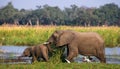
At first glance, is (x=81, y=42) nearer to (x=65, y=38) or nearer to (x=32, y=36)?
(x=65, y=38)

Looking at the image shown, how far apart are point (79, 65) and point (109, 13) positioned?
48054mm

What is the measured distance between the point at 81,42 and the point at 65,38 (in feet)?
1.72

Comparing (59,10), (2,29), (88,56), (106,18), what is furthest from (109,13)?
(88,56)

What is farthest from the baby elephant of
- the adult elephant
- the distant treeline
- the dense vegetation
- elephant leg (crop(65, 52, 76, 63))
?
the distant treeline

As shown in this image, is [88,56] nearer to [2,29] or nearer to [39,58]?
[39,58]

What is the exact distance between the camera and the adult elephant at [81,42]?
463 inches

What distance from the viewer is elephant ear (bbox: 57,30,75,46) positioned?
11633mm

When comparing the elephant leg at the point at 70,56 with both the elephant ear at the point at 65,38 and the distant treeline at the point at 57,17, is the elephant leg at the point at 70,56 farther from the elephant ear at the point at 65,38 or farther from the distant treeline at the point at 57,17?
the distant treeline at the point at 57,17

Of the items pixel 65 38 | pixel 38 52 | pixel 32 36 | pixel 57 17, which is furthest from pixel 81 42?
pixel 57 17

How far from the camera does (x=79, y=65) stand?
9680 mm

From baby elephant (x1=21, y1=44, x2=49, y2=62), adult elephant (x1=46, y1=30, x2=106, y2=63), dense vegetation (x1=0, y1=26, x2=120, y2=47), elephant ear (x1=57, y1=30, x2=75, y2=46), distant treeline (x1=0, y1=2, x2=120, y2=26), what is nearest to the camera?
baby elephant (x1=21, y1=44, x2=49, y2=62)

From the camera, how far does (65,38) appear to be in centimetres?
1177

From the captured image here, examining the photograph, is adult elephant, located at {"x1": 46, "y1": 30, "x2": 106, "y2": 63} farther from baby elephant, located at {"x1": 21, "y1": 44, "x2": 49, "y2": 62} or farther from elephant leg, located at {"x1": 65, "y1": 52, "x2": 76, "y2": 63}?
baby elephant, located at {"x1": 21, "y1": 44, "x2": 49, "y2": 62}

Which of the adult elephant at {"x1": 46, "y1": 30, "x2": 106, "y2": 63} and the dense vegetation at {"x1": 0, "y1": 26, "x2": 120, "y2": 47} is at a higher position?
the adult elephant at {"x1": 46, "y1": 30, "x2": 106, "y2": 63}
